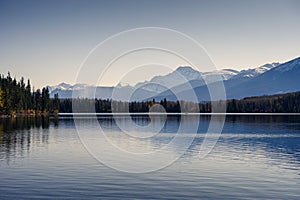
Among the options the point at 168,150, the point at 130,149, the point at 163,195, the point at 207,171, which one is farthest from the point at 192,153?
the point at 163,195

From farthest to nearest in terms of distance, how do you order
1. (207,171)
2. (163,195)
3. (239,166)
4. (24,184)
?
(239,166) → (207,171) → (24,184) → (163,195)

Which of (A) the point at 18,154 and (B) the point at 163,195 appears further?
(A) the point at 18,154

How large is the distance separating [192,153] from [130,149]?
39.5 feet

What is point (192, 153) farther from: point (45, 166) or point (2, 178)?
point (2, 178)

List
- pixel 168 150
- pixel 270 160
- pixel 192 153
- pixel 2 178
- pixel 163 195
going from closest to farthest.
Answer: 1. pixel 163 195
2. pixel 2 178
3. pixel 270 160
4. pixel 192 153
5. pixel 168 150

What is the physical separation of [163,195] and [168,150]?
33565mm

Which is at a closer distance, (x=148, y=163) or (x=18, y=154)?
(x=148, y=163)

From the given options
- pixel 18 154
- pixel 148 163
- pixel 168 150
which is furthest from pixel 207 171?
pixel 18 154

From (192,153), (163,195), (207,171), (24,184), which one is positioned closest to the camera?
(163,195)

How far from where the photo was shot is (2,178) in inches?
1539

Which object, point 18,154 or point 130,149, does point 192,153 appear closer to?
point 130,149

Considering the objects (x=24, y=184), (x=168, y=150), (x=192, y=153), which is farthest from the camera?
(x=168, y=150)

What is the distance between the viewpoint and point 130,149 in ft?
224

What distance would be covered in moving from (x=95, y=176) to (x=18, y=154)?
2124cm
